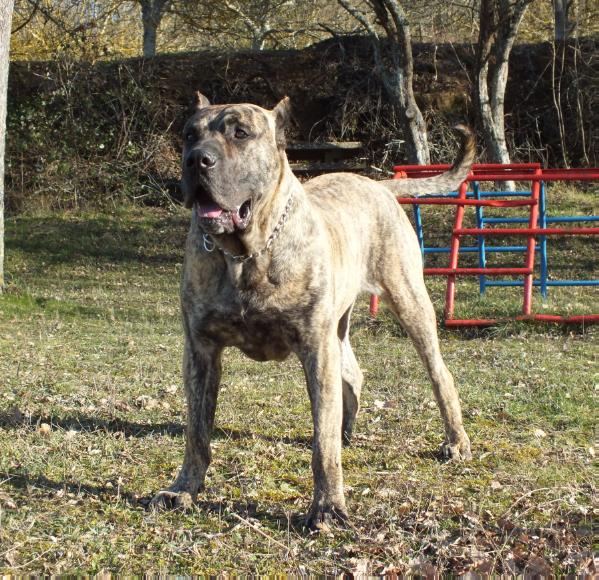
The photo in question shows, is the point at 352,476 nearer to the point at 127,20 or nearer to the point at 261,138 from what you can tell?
the point at 261,138

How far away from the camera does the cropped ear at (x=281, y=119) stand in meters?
4.48

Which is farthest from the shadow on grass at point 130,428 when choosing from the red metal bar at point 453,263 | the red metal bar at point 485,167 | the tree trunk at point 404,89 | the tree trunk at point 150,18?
the tree trunk at point 150,18

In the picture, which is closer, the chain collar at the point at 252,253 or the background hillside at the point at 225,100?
the chain collar at the point at 252,253

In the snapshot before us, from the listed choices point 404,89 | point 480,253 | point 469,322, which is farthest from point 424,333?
point 404,89

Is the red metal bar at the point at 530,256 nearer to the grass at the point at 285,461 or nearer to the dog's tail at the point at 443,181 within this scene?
the grass at the point at 285,461

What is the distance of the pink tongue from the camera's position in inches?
161

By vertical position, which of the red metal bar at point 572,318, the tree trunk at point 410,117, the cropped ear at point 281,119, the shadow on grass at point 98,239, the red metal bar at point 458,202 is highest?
the tree trunk at point 410,117

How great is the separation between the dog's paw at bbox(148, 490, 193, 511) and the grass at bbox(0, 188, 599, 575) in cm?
5

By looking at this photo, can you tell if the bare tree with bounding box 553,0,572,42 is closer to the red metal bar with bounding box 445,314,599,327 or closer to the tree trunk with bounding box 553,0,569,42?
the tree trunk with bounding box 553,0,569,42

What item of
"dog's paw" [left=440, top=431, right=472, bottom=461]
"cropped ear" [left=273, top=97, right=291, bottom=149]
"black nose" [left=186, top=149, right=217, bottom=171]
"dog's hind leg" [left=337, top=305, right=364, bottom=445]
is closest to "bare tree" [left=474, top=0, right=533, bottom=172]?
"dog's hind leg" [left=337, top=305, right=364, bottom=445]

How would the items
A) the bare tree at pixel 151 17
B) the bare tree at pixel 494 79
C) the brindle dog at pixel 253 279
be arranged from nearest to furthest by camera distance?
the brindle dog at pixel 253 279 → the bare tree at pixel 494 79 → the bare tree at pixel 151 17

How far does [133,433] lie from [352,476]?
1.41 metres

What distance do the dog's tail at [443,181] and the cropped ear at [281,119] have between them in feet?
7.06

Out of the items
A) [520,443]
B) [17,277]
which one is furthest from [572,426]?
[17,277]
